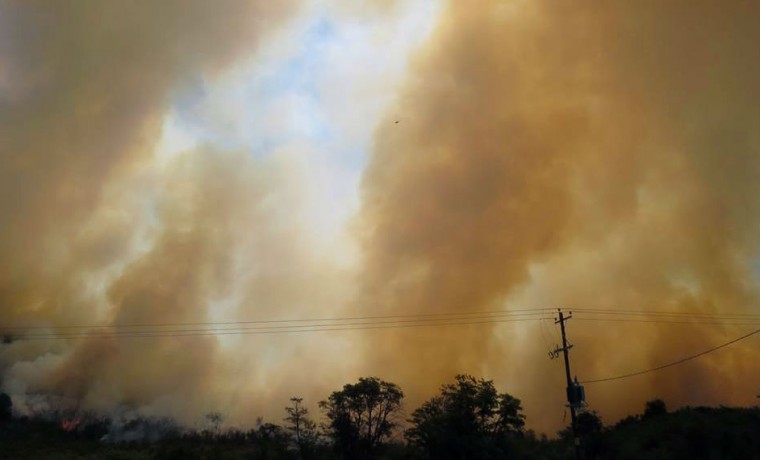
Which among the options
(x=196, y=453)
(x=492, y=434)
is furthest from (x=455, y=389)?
(x=196, y=453)

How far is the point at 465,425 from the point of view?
67188 mm

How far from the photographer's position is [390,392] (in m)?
87.4

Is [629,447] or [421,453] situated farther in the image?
[421,453]

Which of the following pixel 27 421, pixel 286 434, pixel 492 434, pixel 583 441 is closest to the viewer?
pixel 583 441

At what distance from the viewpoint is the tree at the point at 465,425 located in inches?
2566

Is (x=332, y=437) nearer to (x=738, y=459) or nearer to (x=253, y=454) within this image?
(x=253, y=454)

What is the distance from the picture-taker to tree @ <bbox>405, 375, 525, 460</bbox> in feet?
214

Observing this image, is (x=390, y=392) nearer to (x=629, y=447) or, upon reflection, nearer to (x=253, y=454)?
(x=253, y=454)

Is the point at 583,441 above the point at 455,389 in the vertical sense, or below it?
below

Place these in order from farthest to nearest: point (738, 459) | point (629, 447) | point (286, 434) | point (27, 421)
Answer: point (27, 421)
point (286, 434)
point (629, 447)
point (738, 459)

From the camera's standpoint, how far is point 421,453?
68.9 m

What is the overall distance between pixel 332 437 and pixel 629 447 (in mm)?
47880

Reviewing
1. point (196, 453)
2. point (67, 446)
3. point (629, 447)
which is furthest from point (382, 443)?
point (67, 446)

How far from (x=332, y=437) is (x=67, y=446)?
57.4m
